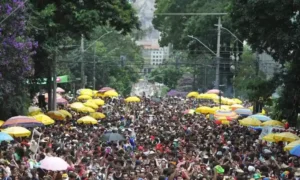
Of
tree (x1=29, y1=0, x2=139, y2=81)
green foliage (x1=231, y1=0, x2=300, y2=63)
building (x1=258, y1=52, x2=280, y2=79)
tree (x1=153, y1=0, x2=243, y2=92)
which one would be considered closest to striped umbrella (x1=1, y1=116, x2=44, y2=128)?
tree (x1=29, y1=0, x2=139, y2=81)

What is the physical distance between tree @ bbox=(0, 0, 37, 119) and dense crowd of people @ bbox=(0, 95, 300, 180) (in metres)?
2.25

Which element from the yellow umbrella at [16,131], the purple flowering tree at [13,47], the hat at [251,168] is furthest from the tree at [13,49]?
the hat at [251,168]

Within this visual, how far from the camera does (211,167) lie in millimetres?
18297

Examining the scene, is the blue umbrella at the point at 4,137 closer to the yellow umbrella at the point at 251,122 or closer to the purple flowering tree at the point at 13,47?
the purple flowering tree at the point at 13,47

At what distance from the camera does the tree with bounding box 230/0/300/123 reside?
27.4m

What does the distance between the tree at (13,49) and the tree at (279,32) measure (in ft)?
27.3

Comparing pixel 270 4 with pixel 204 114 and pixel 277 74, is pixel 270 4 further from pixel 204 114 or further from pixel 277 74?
pixel 204 114

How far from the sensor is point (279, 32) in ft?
90.4

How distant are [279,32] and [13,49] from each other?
32.1ft

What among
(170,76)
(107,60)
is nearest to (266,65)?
(107,60)

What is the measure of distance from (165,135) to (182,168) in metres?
9.61

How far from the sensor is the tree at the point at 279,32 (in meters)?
27.4

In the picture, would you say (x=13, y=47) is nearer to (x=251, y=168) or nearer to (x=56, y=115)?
(x=56, y=115)

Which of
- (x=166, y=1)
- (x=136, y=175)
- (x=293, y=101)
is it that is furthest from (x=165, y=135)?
(x=166, y=1)
